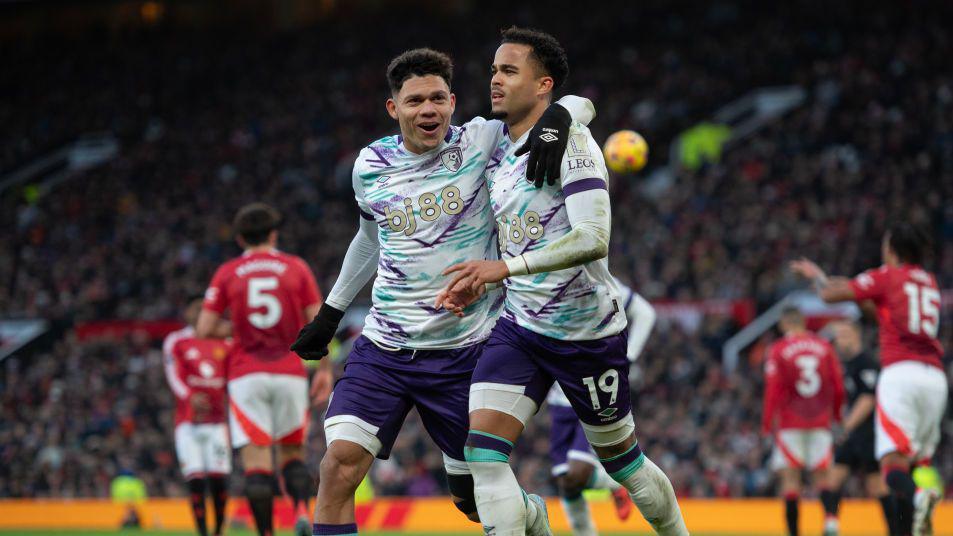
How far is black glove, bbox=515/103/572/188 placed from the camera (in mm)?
5117

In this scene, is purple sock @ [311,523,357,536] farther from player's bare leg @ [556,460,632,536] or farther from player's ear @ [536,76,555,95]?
player's bare leg @ [556,460,632,536]

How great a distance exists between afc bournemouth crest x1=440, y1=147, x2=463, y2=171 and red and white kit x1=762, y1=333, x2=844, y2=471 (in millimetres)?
6428

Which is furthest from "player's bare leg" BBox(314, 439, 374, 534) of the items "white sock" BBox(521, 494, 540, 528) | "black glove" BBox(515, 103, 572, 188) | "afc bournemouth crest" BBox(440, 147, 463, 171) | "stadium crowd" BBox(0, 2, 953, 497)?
"stadium crowd" BBox(0, 2, 953, 497)

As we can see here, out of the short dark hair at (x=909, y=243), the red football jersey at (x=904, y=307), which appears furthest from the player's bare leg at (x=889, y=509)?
the short dark hair at (x=909, y=243)

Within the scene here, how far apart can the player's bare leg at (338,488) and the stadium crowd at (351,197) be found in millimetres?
11398

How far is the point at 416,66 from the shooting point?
5.73 m

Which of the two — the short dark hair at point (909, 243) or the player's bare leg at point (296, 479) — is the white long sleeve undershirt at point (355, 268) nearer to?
the player's bare leg at point (296, 479)

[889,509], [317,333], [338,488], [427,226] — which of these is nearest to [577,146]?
[427,226]

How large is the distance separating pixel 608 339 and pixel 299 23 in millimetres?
33128

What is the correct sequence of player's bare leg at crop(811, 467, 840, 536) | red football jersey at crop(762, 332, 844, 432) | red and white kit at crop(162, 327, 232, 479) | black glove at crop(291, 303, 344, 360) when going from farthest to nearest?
red football jersey at crop(762, 332, 844, 432), red and white kit at crop(162, 327, 232, 479), player's bare leg at crop(811, 467, 840, 536), black glove at crop(291, 303, 344, 360)

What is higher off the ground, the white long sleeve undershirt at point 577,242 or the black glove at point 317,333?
the white long sleeve undershirt at point 577,242

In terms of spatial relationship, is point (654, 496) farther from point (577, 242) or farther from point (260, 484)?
point (260, 484)

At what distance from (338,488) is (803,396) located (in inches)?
274

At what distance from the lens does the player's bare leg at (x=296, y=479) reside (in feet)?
26.3
